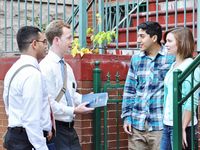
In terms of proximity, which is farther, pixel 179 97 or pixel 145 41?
pixel 145 41

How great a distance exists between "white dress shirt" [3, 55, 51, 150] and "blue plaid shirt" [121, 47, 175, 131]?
1.30 metres

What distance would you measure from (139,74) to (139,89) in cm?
17

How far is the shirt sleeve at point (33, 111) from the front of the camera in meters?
4.90

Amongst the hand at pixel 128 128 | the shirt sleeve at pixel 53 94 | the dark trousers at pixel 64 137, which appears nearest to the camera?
the shirt sleeve at pixel 53 94

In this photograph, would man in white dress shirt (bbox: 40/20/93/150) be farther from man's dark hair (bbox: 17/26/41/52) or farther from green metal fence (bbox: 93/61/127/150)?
green metal fence (bbox: 93/61/127/150)

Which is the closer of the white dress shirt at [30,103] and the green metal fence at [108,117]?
the white dress shirt at [30,103]

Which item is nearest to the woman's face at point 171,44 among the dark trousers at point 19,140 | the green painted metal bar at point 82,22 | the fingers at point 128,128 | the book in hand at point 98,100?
the book in hand at point 98,100

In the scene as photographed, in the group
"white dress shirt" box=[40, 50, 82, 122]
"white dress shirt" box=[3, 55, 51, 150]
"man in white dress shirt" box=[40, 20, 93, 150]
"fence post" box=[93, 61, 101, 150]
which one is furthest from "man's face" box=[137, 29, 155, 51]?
"white dress shirt" box=[3, 55, 51, 150]

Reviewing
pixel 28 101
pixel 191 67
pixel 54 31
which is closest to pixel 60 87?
pixel 54 31

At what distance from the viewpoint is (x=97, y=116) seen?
651cm

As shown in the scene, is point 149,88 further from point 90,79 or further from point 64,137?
point 64,137

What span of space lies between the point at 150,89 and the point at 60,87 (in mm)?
1030

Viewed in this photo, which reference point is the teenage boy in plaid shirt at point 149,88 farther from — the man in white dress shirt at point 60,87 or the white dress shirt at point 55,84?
the white dress shirt at point 55,84

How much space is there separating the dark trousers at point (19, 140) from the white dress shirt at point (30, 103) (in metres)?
0.07
